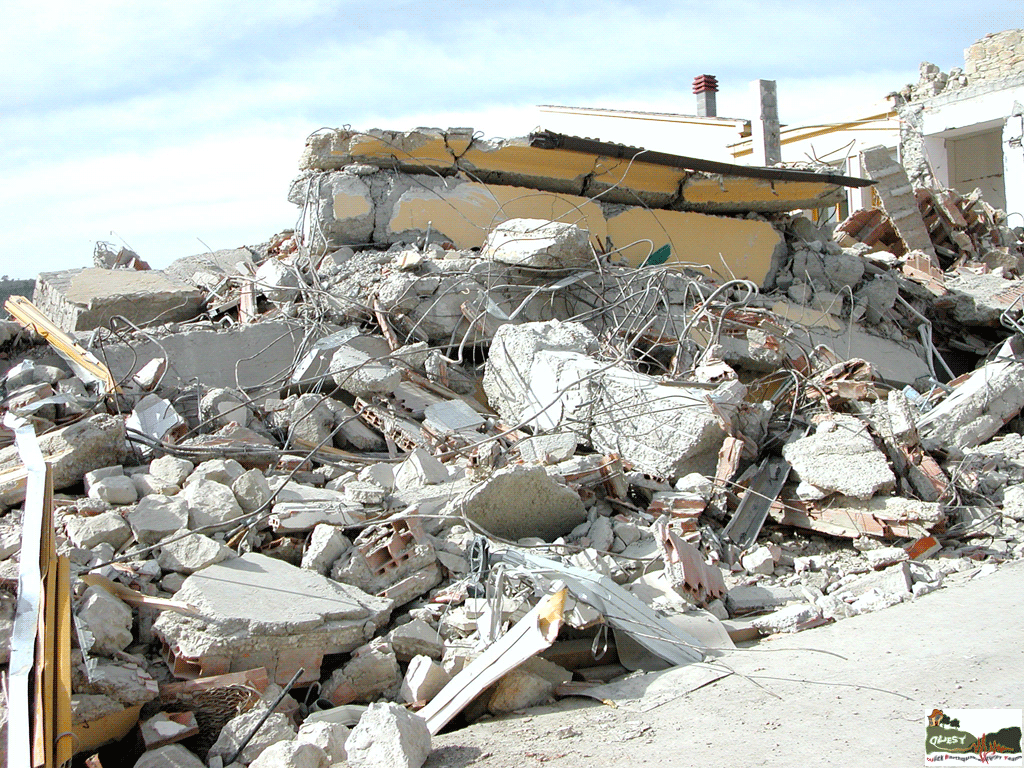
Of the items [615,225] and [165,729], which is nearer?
[165,729]

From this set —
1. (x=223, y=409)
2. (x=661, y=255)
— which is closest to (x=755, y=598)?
(x=223, y=409)

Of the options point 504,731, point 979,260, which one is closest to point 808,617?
point 504,731

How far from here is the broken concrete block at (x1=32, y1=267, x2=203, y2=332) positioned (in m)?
6.50

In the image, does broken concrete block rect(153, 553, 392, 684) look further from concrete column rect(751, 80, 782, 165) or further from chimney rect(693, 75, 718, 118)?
chimney rect(693, 75, 718, 118)

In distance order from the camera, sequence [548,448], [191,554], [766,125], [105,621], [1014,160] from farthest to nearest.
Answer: [1014,160] → [766,125] → [548,448] → [191,554] → [105,621]

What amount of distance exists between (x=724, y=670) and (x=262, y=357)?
4.37m

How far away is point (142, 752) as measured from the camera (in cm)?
288

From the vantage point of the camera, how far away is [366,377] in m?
5.59

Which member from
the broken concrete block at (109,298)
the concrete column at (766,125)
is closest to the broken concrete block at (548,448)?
the broken concrete block at (109,298)

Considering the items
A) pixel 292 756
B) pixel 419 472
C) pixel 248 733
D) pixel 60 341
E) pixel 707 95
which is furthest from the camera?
pixel 707 95

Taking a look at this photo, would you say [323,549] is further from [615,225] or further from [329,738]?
[615,225]

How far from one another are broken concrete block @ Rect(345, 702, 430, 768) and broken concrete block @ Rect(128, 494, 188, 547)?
1.56 meters

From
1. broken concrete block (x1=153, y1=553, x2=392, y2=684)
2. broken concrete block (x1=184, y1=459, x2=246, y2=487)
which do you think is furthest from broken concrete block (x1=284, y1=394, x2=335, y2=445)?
broken concrete block (x1=153, y1=553, x2=392, y2=684)

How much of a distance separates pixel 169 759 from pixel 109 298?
15.7 ft
